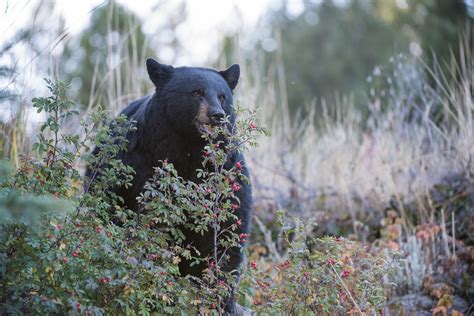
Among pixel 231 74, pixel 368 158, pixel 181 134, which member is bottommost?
pixel 181 134

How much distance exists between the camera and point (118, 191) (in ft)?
14.8

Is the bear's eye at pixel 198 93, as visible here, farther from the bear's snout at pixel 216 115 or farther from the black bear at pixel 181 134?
the bear's snout at pixel 216 115

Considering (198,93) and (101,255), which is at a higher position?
(198,93)

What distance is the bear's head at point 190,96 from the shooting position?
4.34 meters

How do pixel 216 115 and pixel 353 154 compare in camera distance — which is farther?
pixel 353 154

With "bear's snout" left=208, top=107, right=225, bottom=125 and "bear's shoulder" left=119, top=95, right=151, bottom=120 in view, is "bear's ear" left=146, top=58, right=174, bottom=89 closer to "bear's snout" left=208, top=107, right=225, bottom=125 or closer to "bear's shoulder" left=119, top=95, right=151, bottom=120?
"bear's shoulder" left=119, top=95, right=151, bottom=120

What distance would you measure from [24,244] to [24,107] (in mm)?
2529

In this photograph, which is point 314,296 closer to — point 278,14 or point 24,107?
point 24,107

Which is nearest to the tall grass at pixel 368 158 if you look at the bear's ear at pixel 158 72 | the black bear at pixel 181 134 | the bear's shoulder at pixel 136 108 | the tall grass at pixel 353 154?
the tall grass at pixel 353 154

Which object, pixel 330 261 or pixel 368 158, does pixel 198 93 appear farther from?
pixel 368 158

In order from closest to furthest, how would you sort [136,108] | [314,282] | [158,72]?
[314,282]
[158,72]
[136,108]

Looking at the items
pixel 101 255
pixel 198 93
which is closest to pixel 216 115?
pixel 198 93

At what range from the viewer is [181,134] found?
452 cm

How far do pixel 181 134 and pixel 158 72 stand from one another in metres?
0.52
